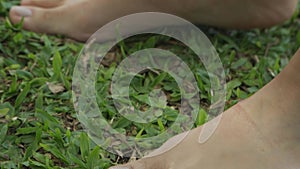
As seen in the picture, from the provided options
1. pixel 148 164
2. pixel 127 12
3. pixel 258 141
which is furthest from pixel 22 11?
pixel 258 141

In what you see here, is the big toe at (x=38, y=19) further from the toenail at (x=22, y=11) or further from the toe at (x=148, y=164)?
the toe at (x=148, y=164)

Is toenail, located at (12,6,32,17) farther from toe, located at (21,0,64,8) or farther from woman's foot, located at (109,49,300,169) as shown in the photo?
woman's foot, located at (109,49,300,169)

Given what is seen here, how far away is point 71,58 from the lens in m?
1.62

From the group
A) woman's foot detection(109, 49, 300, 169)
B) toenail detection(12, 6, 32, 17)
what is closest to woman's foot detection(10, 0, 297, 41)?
toenail detection(12, 6, 32, 17)

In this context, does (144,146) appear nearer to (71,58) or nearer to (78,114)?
(78,114)

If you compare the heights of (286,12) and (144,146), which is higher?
(286,12)

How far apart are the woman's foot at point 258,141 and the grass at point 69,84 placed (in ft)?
0.48

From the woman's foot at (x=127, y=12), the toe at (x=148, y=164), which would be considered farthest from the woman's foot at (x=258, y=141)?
the woman's foot at (x=127, y=12)

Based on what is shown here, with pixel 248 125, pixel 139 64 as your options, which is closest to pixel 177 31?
pixel 139 64

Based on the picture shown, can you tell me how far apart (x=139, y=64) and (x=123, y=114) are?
0.23 m

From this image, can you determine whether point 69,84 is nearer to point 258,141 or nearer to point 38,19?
point 38,19

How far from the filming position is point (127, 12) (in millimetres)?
1697

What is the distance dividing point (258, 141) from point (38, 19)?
82 cm

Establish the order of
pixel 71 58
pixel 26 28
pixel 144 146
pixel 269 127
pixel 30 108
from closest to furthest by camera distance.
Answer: pixel 269 127 < pixel 144 146 < pixel 30 108 < pixel 71 58 < pixel 26 28
